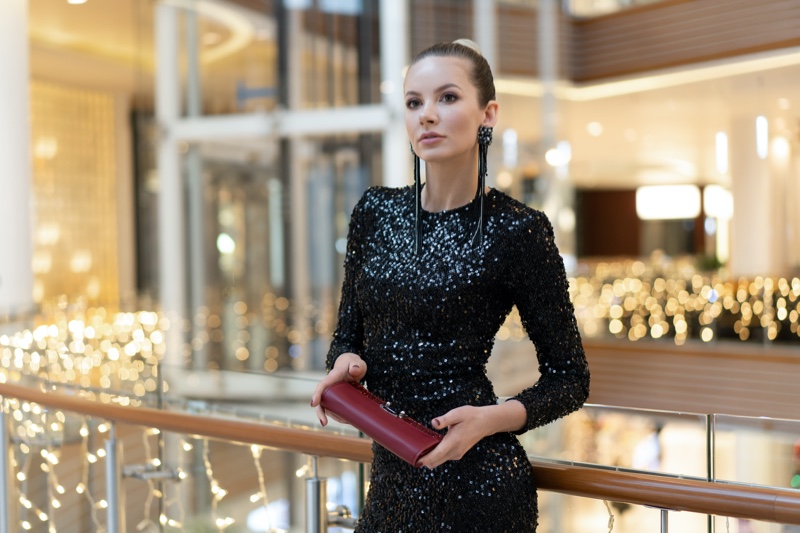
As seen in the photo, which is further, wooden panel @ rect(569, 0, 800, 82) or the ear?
wooden panel @ rect(569, 0, 800, 82)

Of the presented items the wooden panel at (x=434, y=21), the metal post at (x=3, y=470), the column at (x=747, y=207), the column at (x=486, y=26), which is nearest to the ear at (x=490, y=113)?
the metal post at (x=3, y=470)

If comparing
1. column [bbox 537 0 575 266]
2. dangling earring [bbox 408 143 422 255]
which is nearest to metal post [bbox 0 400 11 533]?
dangling earring [bbox 408 143 422 255]

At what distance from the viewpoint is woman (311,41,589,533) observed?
1.35m

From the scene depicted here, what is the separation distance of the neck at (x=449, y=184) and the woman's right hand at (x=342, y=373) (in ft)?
0.84

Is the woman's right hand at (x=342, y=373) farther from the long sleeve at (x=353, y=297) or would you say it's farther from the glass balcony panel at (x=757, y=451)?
the glass balcony panel at (x=757, y=451)

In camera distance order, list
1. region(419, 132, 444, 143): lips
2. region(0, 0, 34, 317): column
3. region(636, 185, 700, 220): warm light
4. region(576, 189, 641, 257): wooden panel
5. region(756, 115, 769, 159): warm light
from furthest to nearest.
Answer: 1. region(576, 189, 641, 257): wooden panel
2. region(636, 185, 700, 220): warm light
3. region(756, 115, 769, 159): warm light
4. region(0, 0, 34, 317): column
5. region(419, 132, 444, 143): lips

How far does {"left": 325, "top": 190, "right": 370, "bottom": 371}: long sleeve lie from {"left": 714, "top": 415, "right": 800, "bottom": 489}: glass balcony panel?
2.01 ft

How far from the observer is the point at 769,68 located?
1052 cm

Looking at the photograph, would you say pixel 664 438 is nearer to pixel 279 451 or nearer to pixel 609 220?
pixel 279 451

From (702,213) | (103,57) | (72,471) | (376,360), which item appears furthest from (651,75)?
(702,213)

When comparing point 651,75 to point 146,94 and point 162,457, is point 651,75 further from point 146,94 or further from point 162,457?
point 162,457

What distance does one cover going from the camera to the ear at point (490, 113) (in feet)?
4.55

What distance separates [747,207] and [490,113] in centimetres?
1341

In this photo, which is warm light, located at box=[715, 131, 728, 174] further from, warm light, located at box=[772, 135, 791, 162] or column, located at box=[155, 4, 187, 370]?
column, located at box=[155, 4, 187, 370]
